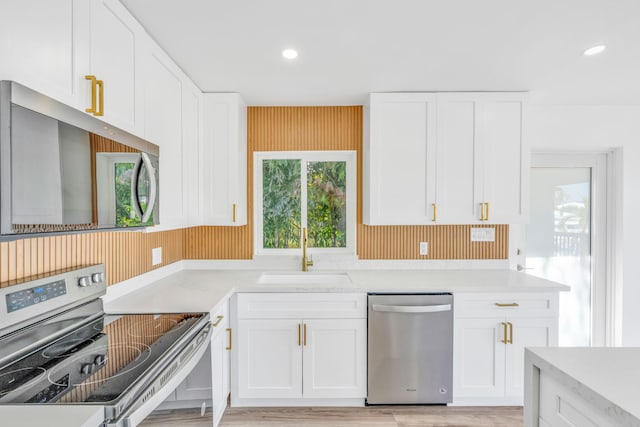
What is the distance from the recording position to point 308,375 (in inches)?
90.2

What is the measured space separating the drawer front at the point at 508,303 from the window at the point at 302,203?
1040mm

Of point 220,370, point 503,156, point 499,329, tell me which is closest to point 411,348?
point 499,329

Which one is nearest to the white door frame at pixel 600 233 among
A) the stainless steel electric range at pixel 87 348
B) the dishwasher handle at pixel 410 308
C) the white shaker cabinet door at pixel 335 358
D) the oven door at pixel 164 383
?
the dishwasher handle at pixel 410 308

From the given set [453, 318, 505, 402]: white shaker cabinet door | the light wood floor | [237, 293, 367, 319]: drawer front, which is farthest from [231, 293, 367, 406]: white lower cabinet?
[453, 318, 505, 402]: white shaker cabinet door

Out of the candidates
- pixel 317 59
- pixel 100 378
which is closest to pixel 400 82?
pixel 317 59

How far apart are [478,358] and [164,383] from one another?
1.97m

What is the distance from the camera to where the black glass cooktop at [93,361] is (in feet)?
3.05

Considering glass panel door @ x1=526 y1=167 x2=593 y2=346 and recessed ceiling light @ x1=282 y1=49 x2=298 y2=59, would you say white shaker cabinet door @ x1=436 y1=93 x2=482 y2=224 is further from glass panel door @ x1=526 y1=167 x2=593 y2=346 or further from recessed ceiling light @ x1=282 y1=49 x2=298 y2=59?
recessed ceiling light @ x1=282 y1=49 x2=298 y2=59

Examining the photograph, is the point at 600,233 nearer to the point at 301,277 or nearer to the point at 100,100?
the point at 301,277

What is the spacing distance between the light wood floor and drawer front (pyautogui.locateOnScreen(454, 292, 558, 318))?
0.64m

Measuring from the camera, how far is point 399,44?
6.11 ft

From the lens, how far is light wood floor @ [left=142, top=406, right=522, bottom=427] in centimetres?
218

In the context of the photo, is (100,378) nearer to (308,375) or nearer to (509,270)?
(308,375)

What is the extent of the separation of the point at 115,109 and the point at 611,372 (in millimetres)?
1937
